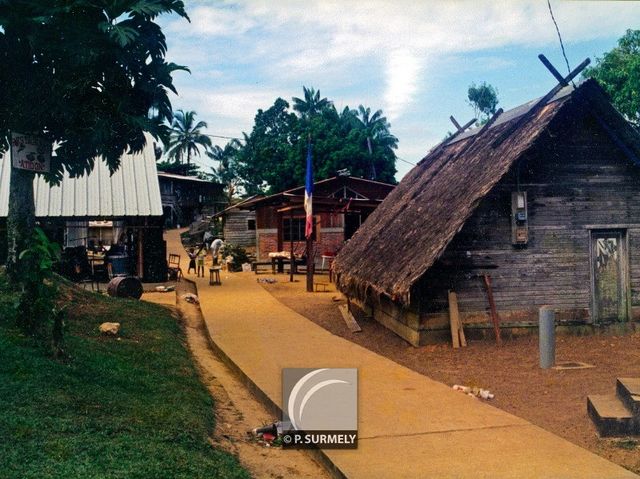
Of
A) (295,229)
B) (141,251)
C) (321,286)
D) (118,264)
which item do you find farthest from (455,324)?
(295,229)

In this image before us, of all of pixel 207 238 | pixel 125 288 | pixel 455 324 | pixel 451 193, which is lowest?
pixel 455 324

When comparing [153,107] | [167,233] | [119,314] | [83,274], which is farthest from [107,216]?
[167,233]

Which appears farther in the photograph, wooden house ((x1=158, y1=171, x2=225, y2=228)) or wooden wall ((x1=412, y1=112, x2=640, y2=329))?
wooden house ((x1=158, y1=171, x2=225, y2=228))

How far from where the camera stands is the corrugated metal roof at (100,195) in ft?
67.7

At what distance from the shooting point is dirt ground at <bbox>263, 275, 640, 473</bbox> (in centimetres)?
615

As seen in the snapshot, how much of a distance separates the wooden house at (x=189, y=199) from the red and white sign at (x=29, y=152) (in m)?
40.7

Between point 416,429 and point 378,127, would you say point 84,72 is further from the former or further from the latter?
point 378,127

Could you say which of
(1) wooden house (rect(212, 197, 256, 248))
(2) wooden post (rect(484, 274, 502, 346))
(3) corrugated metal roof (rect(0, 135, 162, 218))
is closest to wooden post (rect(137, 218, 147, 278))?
(3) corrugated metal roof (rect(0, 135, 162, 218))

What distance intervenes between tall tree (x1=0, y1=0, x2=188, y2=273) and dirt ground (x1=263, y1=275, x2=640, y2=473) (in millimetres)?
5723

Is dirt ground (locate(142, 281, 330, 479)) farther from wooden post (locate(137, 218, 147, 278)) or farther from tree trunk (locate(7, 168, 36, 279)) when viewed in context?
wooden post (locate(137, 218, 147, 278))

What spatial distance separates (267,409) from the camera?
24.8 feet

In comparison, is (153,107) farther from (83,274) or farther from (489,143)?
(83,274)

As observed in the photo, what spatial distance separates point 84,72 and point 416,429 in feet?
24.9

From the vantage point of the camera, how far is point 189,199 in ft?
172
